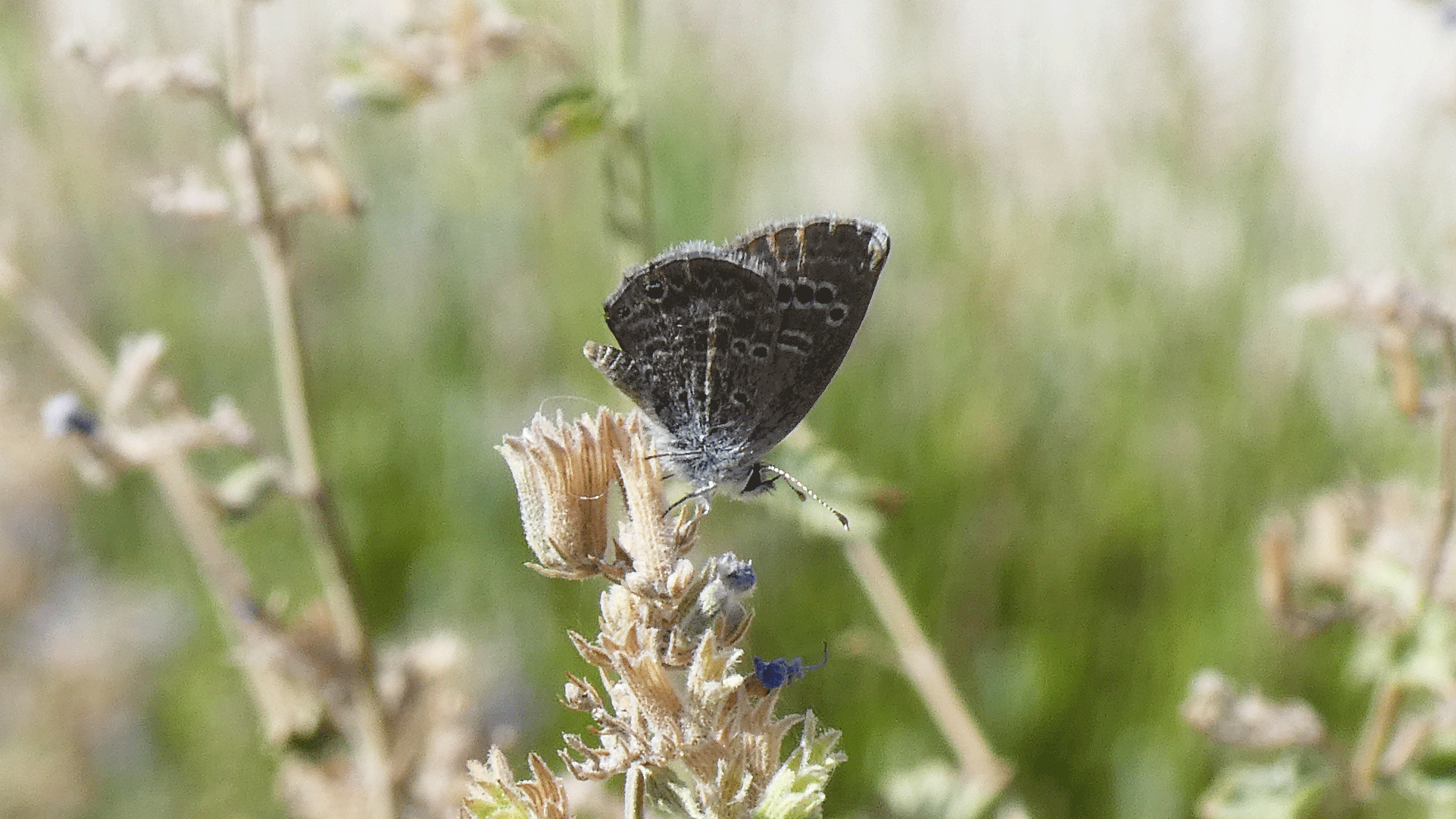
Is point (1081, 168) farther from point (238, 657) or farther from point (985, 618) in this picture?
point (238, 657)

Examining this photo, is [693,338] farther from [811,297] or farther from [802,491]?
[802,491]

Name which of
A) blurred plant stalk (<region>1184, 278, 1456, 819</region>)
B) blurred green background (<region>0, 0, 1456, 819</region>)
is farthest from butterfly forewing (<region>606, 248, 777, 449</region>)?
blurred green background (<region>0, 0, 1456, 819</region>)

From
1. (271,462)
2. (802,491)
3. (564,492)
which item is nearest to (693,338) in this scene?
(802,491)

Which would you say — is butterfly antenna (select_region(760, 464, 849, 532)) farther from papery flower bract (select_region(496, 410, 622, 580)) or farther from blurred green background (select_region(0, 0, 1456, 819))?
blurred green background (select_region(0, 0, 1456, 819))

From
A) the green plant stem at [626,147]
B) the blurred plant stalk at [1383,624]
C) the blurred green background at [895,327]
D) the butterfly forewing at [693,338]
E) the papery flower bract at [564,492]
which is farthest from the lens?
the blurred green background at [895,327]

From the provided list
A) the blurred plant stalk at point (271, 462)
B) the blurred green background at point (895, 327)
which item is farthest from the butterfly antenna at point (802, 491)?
the blurred green background at point (895, 327)

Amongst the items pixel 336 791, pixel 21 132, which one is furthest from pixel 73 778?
pixel 21 132

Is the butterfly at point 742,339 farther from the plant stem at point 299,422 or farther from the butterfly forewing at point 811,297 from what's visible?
the plant stem at point 299,422
